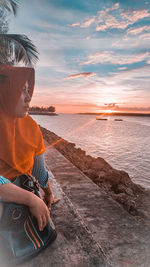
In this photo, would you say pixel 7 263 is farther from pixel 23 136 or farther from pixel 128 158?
pixel 128 158

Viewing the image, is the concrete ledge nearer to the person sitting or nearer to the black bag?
the black bag

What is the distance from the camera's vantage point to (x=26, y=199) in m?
1.10

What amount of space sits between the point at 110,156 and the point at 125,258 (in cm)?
817

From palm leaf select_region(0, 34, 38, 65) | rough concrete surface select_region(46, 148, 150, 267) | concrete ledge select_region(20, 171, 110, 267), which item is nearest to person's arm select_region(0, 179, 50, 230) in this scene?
concrete ledge select_region(20, 171, 110, 267)

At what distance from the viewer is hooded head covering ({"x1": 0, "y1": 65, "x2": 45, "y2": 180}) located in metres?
1.19

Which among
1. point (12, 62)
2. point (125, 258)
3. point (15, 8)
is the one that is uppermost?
point (15, 8)

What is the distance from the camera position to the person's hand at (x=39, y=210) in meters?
1.12

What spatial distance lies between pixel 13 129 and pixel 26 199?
20.3 inches

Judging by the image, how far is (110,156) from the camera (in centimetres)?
950

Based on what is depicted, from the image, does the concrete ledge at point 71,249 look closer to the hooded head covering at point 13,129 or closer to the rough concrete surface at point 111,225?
the rough concrete surface at point 111,225

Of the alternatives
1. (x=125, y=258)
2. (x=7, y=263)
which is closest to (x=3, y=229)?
(x=7, y=263)

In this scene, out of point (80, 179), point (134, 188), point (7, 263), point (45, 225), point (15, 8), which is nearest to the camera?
point (7, 263)

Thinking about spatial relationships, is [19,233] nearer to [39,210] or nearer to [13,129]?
[39,210]

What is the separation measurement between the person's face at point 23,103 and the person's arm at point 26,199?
488 mm
